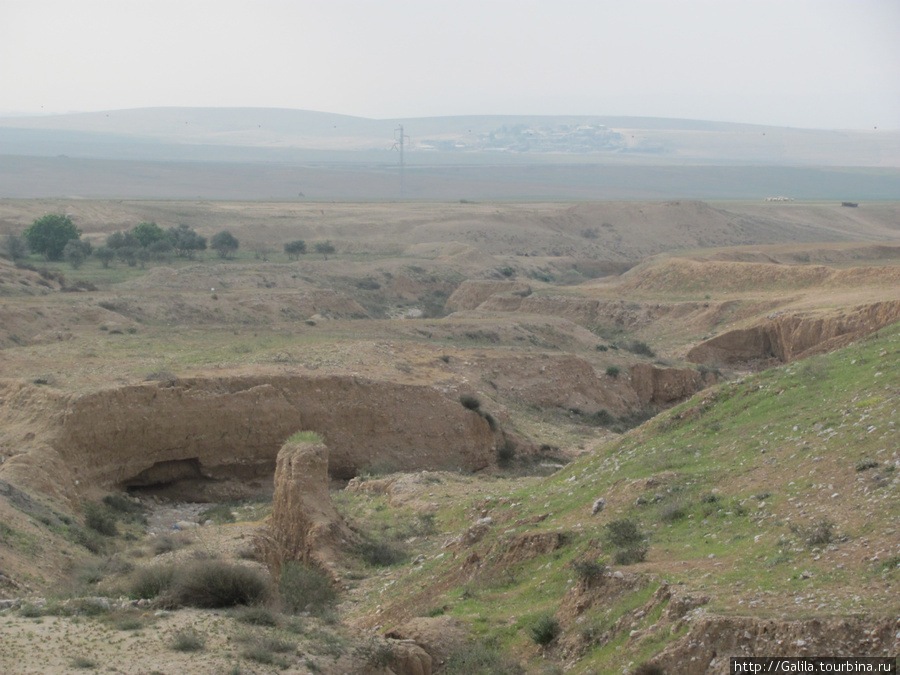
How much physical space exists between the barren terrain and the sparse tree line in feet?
16.2

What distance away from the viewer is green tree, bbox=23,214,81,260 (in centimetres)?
5878

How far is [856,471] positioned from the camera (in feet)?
34.8

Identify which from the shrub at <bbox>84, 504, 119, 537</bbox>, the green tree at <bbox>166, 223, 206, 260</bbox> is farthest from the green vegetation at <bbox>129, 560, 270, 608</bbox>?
the green tree at <bbox>166, 223, 206, 260</bbox>

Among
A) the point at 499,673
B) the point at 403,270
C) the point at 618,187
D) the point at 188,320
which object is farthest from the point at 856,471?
the point at 618,187

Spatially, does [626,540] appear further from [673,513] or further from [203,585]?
[203,585]

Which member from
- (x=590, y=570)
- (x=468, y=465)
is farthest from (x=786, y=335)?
(x=590, y=570)

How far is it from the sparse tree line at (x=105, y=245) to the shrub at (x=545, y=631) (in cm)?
5178

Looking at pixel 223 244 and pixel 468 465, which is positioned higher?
pixel 223 244

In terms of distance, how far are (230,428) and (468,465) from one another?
592 cm

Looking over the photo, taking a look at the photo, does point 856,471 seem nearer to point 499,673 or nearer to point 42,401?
point 499,673

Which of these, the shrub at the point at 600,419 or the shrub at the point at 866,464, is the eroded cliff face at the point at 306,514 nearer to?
the shrub at the point at 866,464

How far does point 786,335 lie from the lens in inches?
1419

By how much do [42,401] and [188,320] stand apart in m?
17.7

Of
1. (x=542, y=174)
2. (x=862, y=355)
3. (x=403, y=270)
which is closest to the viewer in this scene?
(x=862, y=355)
